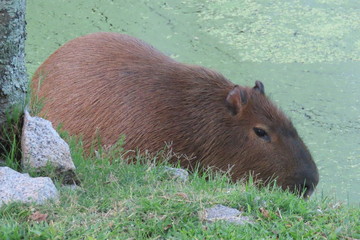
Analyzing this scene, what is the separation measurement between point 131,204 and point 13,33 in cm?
116

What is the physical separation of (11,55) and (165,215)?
4.18 feet

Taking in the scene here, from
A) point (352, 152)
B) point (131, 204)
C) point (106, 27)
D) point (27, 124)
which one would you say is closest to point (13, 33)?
point (27, 124)

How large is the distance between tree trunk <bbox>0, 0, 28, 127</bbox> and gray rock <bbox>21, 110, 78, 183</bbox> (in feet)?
0.54

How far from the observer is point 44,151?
371 cm

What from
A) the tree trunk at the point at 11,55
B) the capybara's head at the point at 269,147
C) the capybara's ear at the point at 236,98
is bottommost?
the capybara's head at the point at 269,147

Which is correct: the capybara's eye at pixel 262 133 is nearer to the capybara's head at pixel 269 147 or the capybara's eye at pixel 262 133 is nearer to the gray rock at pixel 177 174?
the capybara's head at pixel 269 147

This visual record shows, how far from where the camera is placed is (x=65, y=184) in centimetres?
375

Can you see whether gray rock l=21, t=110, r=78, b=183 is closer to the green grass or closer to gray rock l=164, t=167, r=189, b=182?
the green grass

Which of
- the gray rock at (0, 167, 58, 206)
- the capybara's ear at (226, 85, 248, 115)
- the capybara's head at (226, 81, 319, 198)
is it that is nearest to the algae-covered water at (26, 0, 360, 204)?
the capybara's head at (226, 81, 319, 198)

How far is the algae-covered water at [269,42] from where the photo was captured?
7.19 metres

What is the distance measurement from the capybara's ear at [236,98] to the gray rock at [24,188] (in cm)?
190

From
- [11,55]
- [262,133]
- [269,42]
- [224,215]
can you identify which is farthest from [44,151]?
[269,42]

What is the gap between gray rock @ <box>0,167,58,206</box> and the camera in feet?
10.7

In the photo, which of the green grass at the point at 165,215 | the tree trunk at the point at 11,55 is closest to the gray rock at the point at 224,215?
the green grass at the point at 165,215
